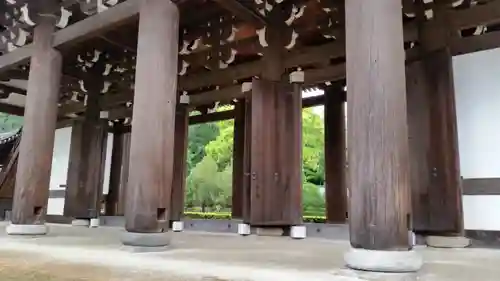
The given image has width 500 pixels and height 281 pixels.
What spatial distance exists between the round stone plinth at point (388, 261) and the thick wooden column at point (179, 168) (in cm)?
510

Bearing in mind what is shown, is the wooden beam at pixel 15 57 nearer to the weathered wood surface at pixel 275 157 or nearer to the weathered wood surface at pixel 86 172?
the weathered wood surface at pixel 86 172

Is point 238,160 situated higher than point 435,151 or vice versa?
point 238,160

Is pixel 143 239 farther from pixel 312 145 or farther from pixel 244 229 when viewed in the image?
pixel 312 145

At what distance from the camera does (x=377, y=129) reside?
2402 mm

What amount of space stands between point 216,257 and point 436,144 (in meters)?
3.01

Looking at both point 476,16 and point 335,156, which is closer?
point 476,16

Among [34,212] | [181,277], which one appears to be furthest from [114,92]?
[181,277]

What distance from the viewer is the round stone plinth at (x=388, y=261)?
2248mm

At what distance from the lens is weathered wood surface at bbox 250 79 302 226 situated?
5.46m

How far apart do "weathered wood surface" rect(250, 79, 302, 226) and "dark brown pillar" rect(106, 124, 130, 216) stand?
564 cm

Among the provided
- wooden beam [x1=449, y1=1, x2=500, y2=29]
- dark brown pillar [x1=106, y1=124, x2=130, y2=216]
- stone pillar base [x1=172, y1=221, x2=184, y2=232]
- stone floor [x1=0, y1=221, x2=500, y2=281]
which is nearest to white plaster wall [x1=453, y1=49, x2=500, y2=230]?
wooden beam [x1=449, y1=1, x2=500, y2=29]

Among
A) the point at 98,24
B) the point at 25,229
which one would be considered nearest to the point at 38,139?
the point at 25,229

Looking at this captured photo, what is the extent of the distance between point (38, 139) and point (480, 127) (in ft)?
18.0

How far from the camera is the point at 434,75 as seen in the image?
4824 millimetres
